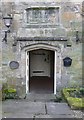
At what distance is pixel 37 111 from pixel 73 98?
1485mm

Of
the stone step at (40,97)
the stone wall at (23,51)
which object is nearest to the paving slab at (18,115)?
the stone step at (40,97)

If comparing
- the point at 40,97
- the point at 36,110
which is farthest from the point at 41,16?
the point at 36,110

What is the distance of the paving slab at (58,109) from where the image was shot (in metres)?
8.54

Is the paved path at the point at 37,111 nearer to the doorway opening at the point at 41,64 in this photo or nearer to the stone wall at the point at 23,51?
the stone wall at the point at 23,51

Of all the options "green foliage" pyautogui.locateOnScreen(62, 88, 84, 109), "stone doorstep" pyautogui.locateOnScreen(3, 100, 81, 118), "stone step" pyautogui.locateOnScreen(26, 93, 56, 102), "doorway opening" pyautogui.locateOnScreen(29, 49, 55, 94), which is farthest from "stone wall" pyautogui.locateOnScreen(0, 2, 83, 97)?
"doorway opening" pyautogui.locateOnScreen(29, 49, 55, 94)

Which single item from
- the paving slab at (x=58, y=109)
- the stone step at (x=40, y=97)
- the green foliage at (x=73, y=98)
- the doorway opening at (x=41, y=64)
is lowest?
the paving slab at (x=58, y=109)

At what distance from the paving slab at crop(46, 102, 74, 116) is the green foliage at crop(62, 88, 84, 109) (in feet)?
0.69

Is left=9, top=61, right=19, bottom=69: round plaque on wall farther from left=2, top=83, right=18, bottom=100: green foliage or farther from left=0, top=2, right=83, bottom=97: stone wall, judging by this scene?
left=2, top=83, right=18, bottom=100: green foliage

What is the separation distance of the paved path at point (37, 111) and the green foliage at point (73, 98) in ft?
0.57

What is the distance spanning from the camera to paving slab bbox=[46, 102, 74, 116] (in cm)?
854

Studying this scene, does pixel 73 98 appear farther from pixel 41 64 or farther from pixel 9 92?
pixel 41 64

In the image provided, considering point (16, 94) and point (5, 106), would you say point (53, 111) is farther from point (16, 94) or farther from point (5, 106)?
point (16, 94)

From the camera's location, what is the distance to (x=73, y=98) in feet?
31.7

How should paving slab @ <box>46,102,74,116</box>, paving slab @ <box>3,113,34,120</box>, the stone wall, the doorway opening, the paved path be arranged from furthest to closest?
the doorway opening → the stone wall → paving slab @ <box>46,102,74,116</box> → the paved path → paving slab @ <box>3,113,34,120</box>
